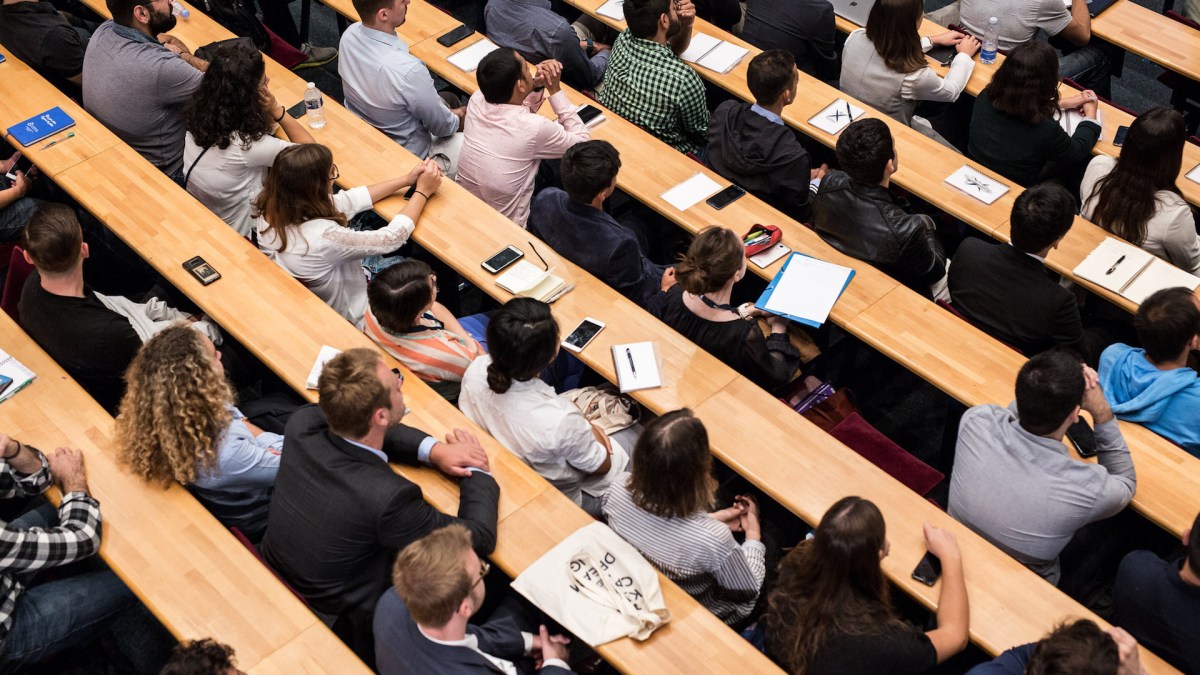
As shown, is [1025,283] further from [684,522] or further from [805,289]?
[684,522]

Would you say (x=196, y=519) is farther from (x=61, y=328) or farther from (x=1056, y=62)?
(x=1056, y=62)

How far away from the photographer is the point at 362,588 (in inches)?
158

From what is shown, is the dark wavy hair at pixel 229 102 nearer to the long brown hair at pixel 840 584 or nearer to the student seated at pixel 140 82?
the student seated at pixel 140 82

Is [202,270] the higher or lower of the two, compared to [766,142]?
lower

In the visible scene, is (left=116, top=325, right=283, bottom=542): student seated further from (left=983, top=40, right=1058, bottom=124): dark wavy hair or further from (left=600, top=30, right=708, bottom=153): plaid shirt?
(left=983, top=40, right=1058, bottom=124): dark wavy hair

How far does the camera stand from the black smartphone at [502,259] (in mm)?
5152

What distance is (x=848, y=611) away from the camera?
137 inches

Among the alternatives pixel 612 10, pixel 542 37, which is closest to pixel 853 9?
pixel 612 10

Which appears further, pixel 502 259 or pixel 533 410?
pixel 502 259

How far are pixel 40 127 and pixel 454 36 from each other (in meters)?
2.35

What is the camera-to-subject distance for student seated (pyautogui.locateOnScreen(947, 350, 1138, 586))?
396 cm

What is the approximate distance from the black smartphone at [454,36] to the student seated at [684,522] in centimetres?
367

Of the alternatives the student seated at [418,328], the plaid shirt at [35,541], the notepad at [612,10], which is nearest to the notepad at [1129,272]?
the student seated at [418,328]

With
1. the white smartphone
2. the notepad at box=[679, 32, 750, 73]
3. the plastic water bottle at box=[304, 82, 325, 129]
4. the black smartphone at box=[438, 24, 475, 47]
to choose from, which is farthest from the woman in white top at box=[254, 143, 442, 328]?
the notepad at box=[679, 32, 750, 73]
